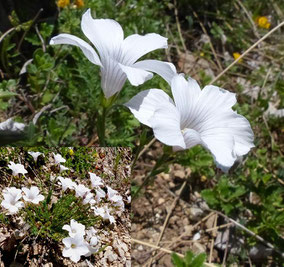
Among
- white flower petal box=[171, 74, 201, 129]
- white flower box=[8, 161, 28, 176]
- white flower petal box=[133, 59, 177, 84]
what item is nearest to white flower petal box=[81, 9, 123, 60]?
white flower petal box=[133, 59, 177, 84]

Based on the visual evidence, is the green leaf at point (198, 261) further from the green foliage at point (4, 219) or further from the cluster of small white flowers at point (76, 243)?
the green foliage at point (4, 219)

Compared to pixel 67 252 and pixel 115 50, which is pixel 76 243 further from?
pixel 115 50

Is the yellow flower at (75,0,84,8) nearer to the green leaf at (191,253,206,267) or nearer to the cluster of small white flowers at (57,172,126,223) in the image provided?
the cluster of small white flowers at (57,172,126,223)

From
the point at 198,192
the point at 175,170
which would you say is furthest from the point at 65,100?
the point at 198,192

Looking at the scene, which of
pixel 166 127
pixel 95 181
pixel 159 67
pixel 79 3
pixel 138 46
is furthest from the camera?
pixel 79 3

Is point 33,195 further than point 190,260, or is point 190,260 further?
point 190,260

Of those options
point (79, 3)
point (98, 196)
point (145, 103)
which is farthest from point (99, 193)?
point (79, 3)

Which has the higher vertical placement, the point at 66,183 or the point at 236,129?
the point at 236,129
